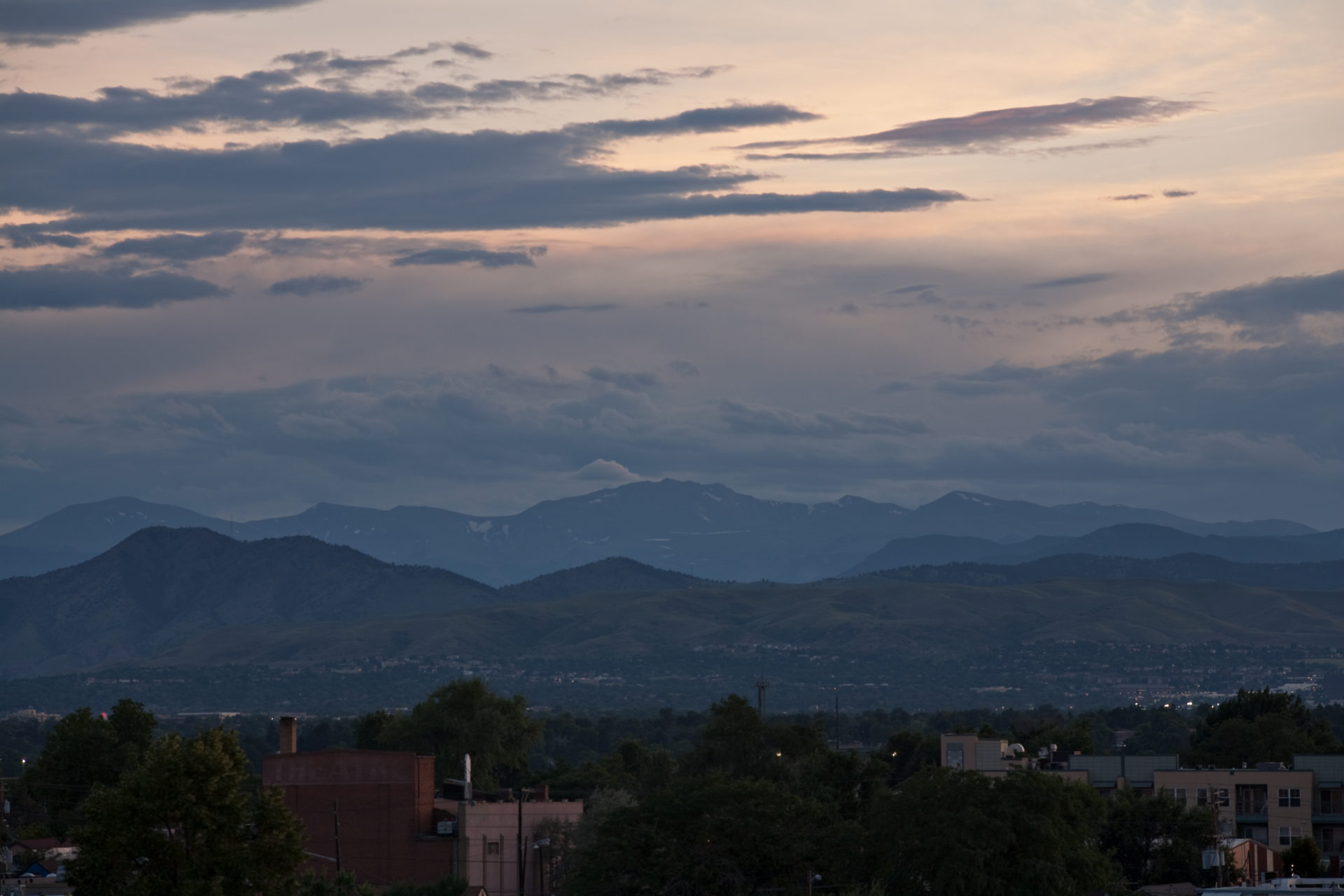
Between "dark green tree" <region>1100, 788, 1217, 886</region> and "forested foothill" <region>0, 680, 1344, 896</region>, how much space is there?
11 centimetres

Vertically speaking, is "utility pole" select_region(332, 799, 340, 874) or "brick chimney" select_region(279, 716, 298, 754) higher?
"brick chimney" select_region(279, 716, 298, 754)

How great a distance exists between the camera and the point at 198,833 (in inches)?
→ 2443

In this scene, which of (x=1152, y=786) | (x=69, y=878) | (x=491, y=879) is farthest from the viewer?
(x=1152, y=786)

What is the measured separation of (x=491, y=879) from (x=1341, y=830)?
60318 mm

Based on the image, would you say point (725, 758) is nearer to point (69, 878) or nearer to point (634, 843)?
point (634, 843)

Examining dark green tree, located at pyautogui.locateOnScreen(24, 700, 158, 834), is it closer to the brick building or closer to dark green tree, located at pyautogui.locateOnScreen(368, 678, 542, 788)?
dark green tree, located at pyautogui.locateOnScreen(368, 678, 542, 788)

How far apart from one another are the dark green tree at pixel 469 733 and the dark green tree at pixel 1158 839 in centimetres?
5406

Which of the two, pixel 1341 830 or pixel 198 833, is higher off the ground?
pixel 198 833

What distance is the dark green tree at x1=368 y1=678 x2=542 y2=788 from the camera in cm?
15325

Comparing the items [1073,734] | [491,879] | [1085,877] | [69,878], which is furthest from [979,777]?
[1073,734]

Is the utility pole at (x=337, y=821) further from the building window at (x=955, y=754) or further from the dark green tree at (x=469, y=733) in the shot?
the building window at (x=955, y=754)

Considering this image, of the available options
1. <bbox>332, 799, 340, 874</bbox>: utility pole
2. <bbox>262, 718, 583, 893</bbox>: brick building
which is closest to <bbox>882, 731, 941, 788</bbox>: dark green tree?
<bbox>262, 718, 583, 893</bbox>: brick building

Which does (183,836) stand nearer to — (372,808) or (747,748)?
(372,808)

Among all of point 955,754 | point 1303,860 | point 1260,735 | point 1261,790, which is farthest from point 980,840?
point 1260,735
